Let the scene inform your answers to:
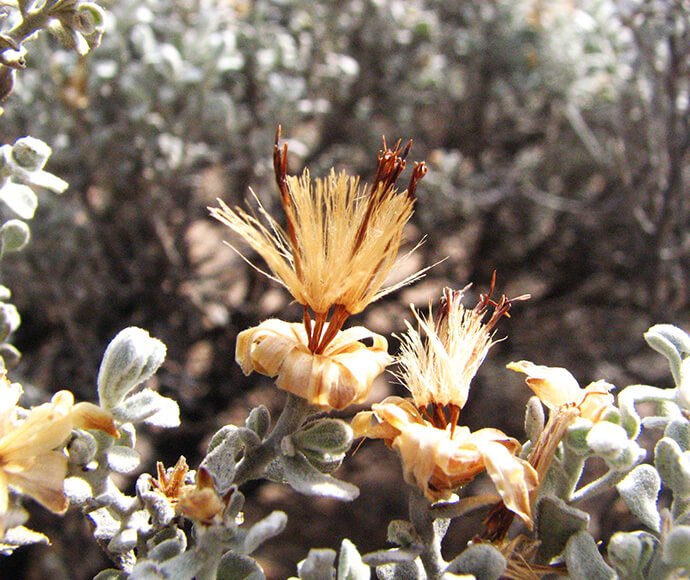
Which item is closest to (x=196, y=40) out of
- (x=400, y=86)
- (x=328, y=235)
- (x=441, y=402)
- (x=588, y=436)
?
(x=400, y=86)

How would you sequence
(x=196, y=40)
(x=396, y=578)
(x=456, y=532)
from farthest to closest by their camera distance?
(x=456, y=532), (x=196, y=40), (x=396, y=578)

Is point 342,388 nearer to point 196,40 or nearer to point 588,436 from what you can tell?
point 588,436

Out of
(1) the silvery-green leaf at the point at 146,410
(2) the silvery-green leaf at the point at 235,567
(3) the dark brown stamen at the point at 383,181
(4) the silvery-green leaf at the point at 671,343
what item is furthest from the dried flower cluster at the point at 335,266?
(4) the silvery-green leaf at the point at 671,343

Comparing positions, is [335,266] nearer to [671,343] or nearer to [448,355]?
[448,355]

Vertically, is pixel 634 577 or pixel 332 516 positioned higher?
pixel 634 577

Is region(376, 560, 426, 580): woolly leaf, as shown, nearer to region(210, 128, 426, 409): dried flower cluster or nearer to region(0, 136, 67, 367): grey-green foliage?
region(210, 128, 426, 409): dried flower cluster

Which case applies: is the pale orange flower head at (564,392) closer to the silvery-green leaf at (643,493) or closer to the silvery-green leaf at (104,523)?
the silvery-green leaf at (643,493)

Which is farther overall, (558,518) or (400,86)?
(400,86)

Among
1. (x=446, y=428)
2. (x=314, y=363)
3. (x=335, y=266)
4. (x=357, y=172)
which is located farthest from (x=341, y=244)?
(x=357, y=172)
